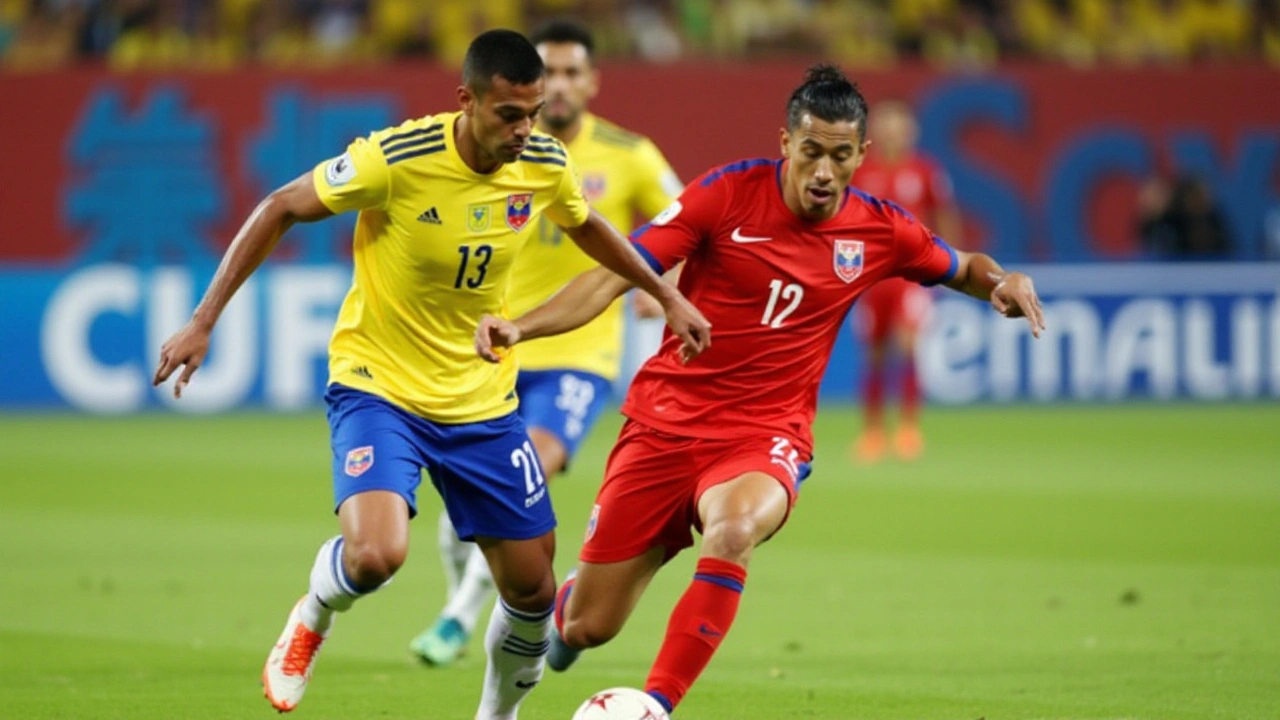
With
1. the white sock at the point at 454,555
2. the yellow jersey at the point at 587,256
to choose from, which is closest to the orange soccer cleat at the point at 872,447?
the yellow jersey at the point at 587,256

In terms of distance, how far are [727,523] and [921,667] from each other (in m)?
2.03

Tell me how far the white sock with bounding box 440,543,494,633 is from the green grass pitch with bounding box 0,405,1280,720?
21cm

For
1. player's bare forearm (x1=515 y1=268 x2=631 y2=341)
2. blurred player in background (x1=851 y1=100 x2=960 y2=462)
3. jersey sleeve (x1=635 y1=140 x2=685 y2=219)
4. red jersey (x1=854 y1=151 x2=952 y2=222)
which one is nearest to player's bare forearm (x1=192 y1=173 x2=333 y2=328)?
player's bare forearm (x1=515 y1=268 x2=631 y2=341)

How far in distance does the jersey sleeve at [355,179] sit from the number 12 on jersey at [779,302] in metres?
1.26

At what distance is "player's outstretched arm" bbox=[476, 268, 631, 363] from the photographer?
20.5 feet

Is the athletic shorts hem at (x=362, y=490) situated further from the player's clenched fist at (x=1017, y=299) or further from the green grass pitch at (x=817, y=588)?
the player's clenched fist at (x=1017, y=299)

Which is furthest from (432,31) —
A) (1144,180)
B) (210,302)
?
(210,302)

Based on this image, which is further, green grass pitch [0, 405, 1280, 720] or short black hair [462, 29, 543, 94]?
green grass pitch [0, 405, 1280, 720]

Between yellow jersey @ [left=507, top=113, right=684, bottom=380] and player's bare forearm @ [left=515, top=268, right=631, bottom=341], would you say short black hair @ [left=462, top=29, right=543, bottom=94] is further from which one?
yellow jersey @ [left=507, top=113, right=684, bottom=380]

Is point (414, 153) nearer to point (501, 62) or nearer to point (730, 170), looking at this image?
point (501, 62)

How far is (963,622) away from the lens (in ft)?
29.3

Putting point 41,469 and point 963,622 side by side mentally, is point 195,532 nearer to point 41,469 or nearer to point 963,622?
point 41,469

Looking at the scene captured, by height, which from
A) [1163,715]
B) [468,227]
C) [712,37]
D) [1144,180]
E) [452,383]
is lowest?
[1163,715]

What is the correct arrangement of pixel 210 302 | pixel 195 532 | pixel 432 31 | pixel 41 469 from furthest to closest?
pixel 432 31 → pixel 41 469 → pixel 195 532 → pixel 210 302
